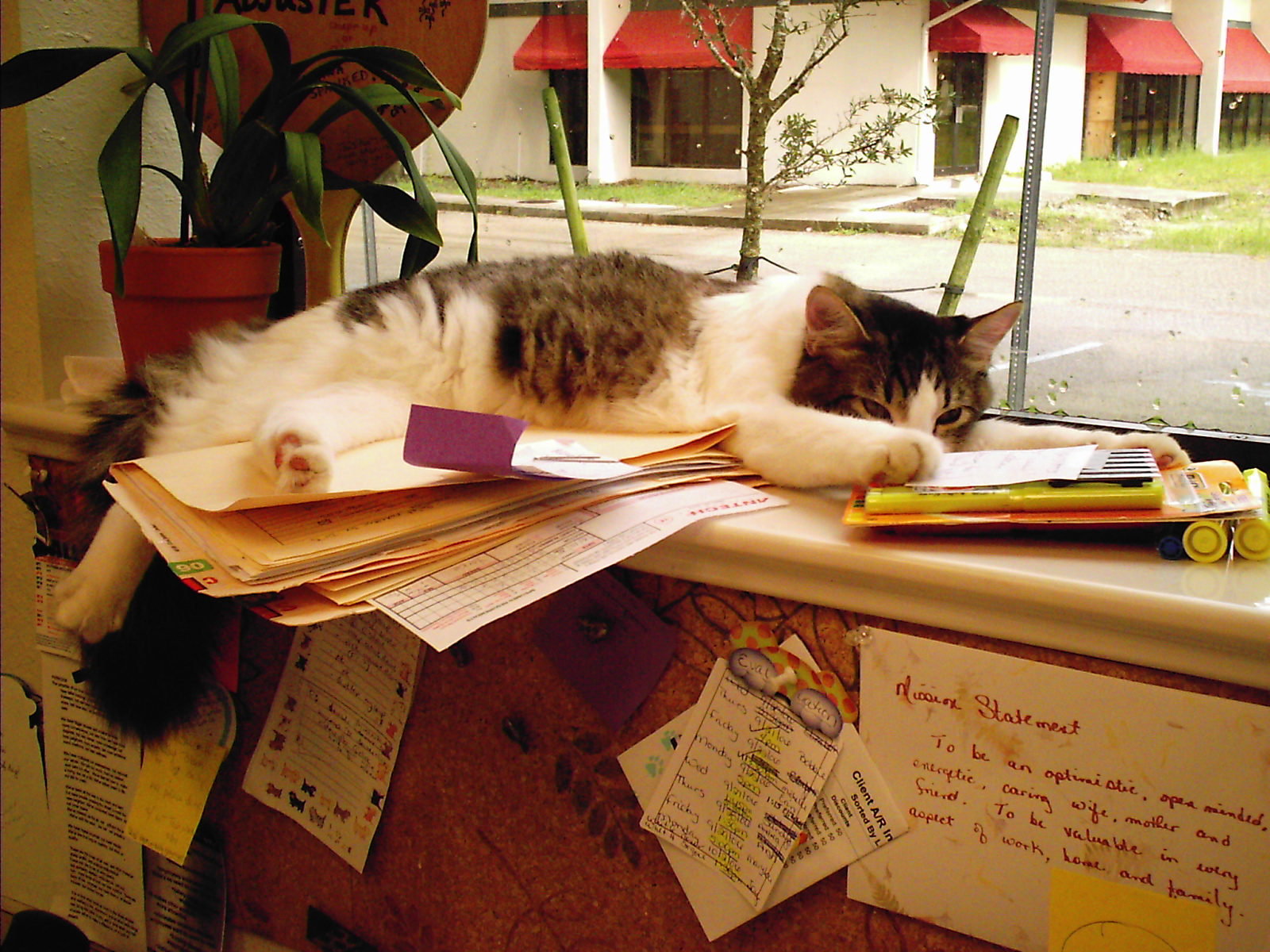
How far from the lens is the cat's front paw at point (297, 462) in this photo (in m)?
0.81

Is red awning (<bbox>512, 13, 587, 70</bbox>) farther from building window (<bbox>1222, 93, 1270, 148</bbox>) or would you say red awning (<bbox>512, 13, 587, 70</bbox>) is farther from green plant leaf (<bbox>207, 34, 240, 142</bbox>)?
building window (<bbox>1222, 93, 1270, 148</bbox>)

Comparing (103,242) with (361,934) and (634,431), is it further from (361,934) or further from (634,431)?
(361,934)

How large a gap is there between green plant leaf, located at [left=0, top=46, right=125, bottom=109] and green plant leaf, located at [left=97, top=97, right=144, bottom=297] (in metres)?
0.08

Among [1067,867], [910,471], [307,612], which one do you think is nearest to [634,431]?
[910,471]

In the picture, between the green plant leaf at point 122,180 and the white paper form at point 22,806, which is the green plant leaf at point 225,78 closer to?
the green plant leaf at point 122,180

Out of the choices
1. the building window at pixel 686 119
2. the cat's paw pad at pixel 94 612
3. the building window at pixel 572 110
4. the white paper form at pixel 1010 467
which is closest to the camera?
the white paper form at pixel 1010 467

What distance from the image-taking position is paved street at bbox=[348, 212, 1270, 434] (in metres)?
1.07

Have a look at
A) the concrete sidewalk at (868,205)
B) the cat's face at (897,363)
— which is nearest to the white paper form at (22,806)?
the concrete sidewalk at (868,205)

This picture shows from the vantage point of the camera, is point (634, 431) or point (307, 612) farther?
point (634, 431)

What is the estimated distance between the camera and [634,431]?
3.55 feet

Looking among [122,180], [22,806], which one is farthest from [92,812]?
[122,180]

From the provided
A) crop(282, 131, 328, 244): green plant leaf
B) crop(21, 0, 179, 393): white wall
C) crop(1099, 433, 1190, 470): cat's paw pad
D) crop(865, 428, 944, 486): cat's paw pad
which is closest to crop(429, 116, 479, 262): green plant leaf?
crop(282, 131, 328, 244): green plant leaf

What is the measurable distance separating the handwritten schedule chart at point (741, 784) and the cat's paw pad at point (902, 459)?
0.65 ft

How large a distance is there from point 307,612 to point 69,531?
0.48 metres
